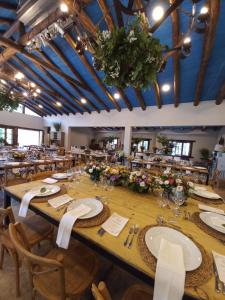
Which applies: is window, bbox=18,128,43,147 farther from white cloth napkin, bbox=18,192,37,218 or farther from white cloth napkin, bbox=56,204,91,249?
white cloth napkin, bbox=56,204,91,249

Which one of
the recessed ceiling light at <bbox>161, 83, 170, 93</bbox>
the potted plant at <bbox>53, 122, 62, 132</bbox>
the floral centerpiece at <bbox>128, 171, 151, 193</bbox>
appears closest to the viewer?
the floral centerpiece at <bbox>128, 171, 151, 193</bbox>

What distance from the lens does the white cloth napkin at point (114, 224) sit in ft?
3.46

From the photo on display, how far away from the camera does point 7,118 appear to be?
31.7ft

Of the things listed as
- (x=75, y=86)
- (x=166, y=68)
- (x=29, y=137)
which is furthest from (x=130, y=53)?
(x=29, y=137)

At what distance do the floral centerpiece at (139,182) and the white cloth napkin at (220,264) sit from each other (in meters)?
0.89

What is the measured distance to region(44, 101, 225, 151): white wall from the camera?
5988mm

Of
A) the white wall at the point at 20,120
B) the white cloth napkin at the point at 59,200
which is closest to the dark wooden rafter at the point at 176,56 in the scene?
the white cloth napkin at the point at 59,200

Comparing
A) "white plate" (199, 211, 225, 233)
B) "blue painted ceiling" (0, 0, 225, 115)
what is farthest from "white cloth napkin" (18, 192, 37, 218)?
"blue painted ceiling" (0, 0, 225, 115)

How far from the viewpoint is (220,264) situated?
0.83 metres

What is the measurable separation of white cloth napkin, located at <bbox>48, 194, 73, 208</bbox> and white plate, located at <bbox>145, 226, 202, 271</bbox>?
2.74 feet

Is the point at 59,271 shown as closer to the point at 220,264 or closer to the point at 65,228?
the point at 65,228

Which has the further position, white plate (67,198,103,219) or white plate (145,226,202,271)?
white plate (67,198,103,219)

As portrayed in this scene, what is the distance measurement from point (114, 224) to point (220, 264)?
68cm

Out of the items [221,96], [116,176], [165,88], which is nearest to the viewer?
[116,176]
